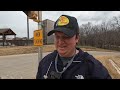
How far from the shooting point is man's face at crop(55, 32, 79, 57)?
1.23 meters

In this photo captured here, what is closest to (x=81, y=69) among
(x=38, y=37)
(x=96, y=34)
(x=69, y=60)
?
(x=69, y=60)

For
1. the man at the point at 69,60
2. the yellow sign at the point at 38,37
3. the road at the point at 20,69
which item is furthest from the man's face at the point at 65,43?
the yellow sign at the point at 38,37

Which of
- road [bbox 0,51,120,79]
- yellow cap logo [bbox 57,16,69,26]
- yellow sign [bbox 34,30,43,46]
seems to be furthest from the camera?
yellow sign [bbox 34,30,43,46]

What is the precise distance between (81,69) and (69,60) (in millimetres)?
110

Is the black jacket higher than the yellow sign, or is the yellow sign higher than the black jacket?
the yellow sign

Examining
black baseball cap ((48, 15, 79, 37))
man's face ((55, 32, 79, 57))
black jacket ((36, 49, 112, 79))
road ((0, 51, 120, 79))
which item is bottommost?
road ((0, 51, 120, 79))

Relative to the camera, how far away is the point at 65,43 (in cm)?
123

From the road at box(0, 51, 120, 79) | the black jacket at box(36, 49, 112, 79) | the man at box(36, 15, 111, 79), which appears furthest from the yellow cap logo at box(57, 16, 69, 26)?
the road at box(0, 51, 120, 79)

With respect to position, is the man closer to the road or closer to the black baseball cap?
the black baseball cap

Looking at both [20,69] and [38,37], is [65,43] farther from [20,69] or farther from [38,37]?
[20,69]

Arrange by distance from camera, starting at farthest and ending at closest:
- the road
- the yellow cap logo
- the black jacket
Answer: the road → the yellow cap logo → the black jacket
